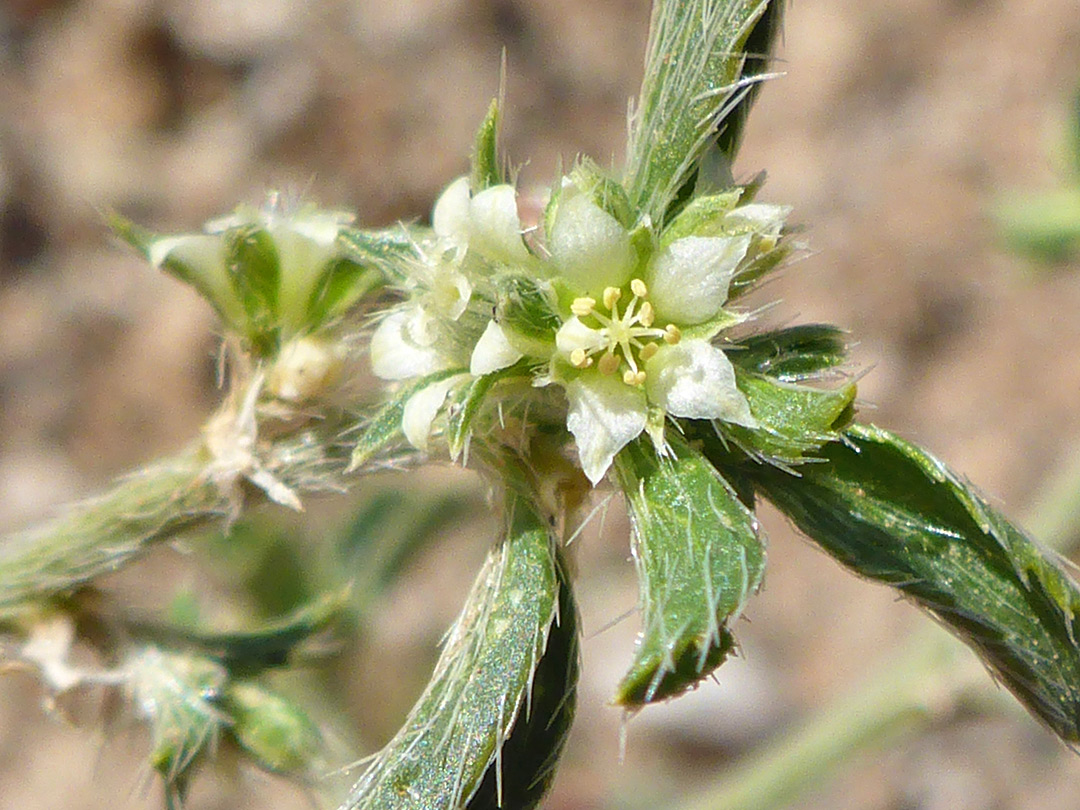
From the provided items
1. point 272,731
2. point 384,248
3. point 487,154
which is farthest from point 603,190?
point 272,731

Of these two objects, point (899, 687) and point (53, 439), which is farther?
point (53, 439)

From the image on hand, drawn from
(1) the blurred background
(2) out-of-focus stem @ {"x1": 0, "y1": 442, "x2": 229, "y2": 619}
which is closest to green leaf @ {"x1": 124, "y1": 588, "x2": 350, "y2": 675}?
(2) out-of-focus stem @ {"x1": 0, "y1": 442, "x2": 229, "y2": 619}

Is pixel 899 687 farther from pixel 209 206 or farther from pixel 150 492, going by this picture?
pixel 209 206

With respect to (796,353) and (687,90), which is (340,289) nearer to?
(687,90)

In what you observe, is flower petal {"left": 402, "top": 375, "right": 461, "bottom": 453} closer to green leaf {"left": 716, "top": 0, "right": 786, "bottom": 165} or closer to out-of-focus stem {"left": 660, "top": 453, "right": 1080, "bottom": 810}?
green leaf {"left": 716, "top": 0, "right": 786, "bottom": 165}

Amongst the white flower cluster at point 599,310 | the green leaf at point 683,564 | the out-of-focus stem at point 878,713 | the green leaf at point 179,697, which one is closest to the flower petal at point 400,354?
the white flower cluster at point 599,310

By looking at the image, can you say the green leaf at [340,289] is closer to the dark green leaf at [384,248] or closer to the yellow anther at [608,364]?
the dark green leaf at [384,248]

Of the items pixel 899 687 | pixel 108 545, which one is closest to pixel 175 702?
pixel 108 545
